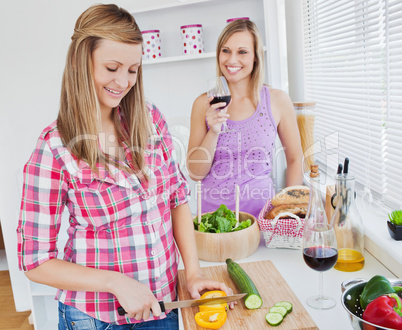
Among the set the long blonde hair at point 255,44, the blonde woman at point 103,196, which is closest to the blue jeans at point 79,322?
the blonde woman at point 103,196

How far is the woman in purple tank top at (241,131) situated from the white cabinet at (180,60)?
30 centimetres

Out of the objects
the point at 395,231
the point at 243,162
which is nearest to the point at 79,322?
the point at 395,231

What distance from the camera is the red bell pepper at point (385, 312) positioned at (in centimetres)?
65

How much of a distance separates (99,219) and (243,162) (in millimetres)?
931

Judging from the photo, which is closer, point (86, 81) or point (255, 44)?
point (86, 81)

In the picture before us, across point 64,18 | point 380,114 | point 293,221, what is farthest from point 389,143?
point 64,18

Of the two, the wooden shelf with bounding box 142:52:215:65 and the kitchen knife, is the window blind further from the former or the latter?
the kitchen knife

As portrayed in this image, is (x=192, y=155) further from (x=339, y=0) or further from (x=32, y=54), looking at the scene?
(x=32, y=54)

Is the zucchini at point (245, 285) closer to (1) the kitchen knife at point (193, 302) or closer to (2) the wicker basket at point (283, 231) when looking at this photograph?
(1) the kitchen knife at point (193, 302)

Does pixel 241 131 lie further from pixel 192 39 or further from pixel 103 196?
pixel 103 196

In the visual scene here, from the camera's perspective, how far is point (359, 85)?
1677mm

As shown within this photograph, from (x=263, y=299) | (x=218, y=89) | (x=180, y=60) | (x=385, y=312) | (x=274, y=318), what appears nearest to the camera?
(x=385, y=312)

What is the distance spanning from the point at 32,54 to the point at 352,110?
179 cm

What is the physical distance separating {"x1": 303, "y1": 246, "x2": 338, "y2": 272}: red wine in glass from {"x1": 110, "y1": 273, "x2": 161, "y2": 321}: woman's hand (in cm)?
36
